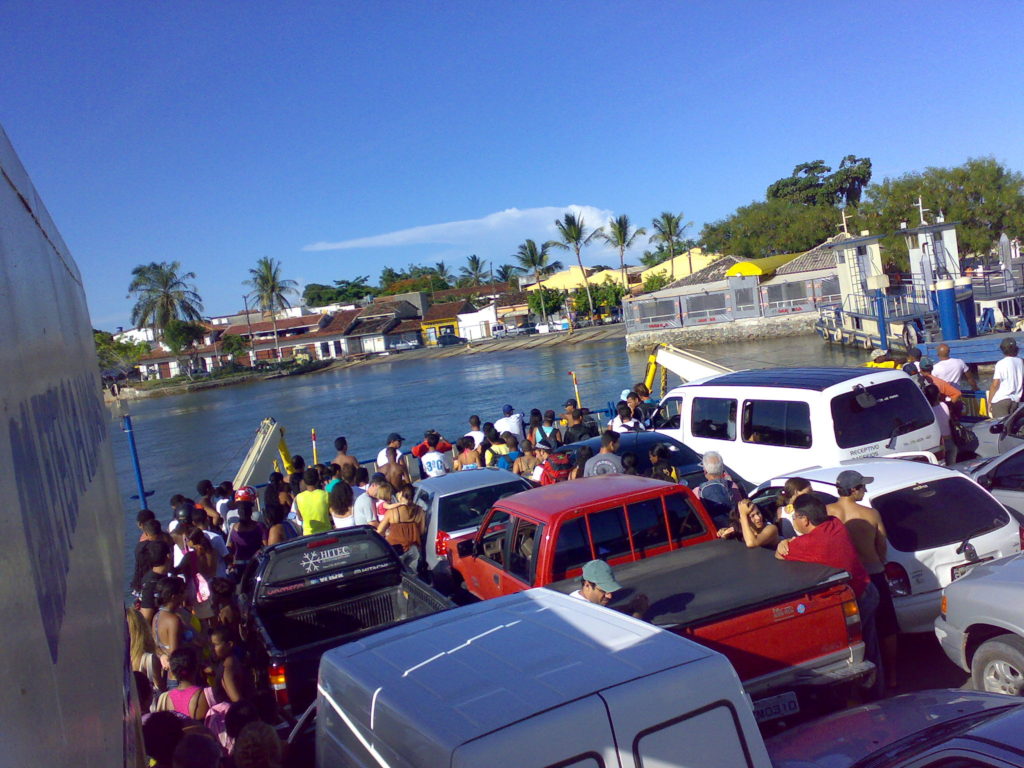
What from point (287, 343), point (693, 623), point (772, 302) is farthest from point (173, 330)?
point (693, 623)

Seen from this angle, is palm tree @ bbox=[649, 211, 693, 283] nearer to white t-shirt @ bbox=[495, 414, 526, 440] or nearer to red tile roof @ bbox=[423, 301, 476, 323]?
red tile roof @ bbox=[423, 301, 476, 323]

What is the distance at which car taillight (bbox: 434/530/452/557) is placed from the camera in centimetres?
851

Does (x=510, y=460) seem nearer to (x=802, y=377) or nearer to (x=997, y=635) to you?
(x=802, y=377)

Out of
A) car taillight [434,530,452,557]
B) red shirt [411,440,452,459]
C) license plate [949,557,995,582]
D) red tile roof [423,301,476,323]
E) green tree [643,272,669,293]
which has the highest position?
red tile roof [423,301,476,323]

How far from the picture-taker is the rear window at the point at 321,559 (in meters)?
6.85

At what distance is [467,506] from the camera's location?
8828mm

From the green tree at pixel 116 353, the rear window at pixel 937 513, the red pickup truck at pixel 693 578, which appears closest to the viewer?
the red pickup truck at pixel 693 578

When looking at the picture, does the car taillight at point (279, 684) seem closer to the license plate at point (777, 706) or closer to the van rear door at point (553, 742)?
the license plate at point (777, 706)

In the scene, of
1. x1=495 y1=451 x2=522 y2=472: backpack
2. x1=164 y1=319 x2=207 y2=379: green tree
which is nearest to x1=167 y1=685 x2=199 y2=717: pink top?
x1=495 y1=451 x2=522 y2=472: backpack

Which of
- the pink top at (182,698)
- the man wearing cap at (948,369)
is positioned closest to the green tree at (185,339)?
the man wearing cap at (948,369)

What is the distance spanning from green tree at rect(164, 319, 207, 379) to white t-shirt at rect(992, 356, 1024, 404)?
8566 centimetres

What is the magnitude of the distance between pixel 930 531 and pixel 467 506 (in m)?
4.44

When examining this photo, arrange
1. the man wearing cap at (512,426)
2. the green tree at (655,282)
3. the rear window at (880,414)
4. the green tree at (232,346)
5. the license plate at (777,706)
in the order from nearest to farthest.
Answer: the license plate at (777,706), the rear window at (880,414), the man wearing cap at (512,426), the green tree at (655,282), the green tree at (232,346)

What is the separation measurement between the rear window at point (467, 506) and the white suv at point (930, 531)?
142 inches
